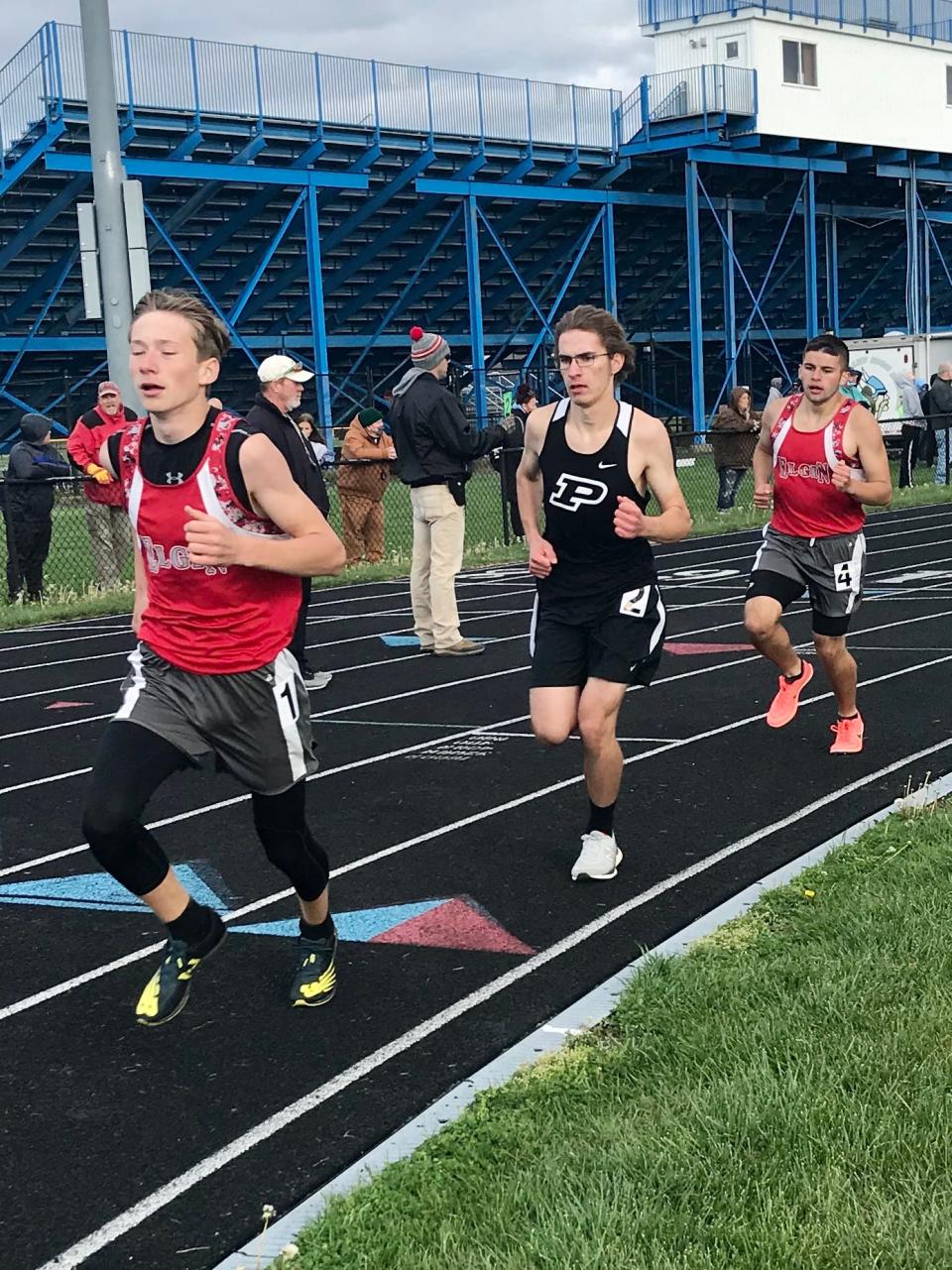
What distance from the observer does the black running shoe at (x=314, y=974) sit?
4.80m

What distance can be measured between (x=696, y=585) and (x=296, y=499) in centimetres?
1080

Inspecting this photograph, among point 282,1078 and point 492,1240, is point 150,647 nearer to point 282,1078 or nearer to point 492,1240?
point 282,1078

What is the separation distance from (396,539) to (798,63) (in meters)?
24.0

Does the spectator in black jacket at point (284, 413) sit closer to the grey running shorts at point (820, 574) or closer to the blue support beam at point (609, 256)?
the grey running shorts at point (820, 574)

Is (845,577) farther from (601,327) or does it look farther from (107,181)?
(107,181)

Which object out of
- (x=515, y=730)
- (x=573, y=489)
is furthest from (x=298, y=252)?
(x=573, y=489)

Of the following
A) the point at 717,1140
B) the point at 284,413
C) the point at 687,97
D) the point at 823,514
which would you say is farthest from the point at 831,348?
the point at 687,97

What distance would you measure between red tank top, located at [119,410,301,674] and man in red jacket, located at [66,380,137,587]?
9.49 meters

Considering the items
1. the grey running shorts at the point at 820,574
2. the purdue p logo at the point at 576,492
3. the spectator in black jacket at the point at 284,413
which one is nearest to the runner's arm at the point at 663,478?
the purdue p logo at the point at 576,492

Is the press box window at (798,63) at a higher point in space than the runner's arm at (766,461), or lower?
higher

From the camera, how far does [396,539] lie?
20.5 m

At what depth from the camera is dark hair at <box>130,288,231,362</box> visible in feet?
14.6

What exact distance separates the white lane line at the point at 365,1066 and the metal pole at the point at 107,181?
10.1m

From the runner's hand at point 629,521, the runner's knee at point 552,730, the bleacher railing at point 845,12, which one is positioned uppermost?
the bleacher railing at point 845,12
